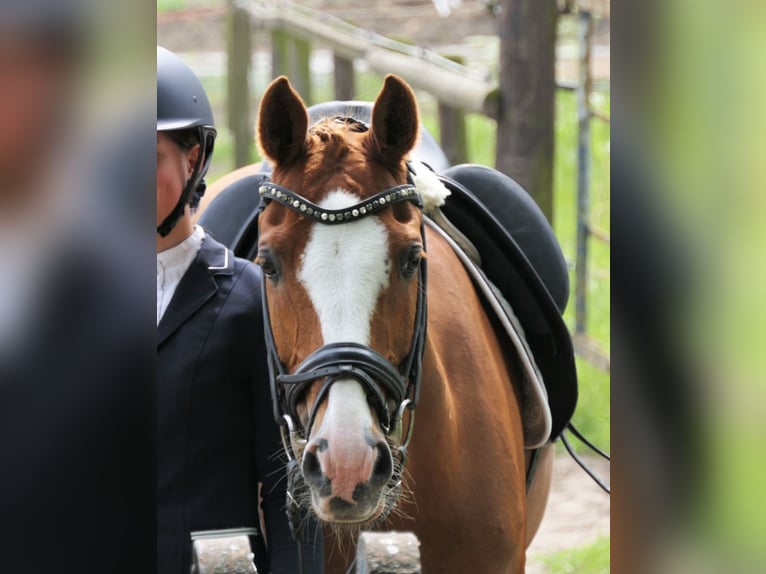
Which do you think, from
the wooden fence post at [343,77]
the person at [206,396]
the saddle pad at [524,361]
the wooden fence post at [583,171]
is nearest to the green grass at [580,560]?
the saddle pad at [524,361]

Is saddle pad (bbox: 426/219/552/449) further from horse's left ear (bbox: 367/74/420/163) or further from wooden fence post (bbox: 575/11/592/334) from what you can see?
wooden fence post (bbox: 575/11/592/334)

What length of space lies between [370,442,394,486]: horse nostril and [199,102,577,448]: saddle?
2.90 feet

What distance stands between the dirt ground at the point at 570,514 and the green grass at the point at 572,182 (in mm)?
227

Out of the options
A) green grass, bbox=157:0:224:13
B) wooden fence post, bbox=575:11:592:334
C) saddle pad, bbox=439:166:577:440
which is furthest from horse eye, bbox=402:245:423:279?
green grass, bbox=157:0:224:13

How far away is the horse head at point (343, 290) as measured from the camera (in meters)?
1.90

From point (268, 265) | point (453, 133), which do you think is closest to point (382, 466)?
point (268, 265)

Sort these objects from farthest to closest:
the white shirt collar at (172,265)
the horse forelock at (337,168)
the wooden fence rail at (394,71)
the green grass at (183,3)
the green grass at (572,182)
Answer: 1. the green grass at (183,3)
2. the wooden fence rail at (394,71)
3. the green grass at (572,182)
4. the horse forelock at (337,168)
5. the white shirt collar at (172,265)

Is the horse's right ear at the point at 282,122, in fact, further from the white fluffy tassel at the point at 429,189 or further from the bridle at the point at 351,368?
the white fluffy tassel at the point at 429,189
